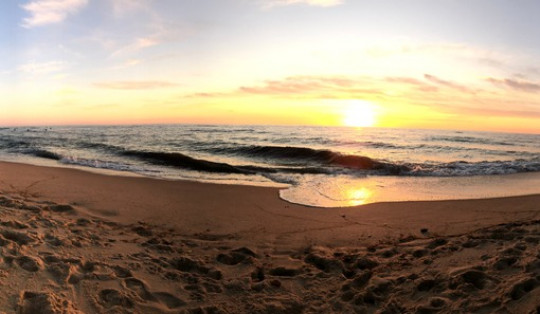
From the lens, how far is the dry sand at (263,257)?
357 cm

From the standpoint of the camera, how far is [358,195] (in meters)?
9.44

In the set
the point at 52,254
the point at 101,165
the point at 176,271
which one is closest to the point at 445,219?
the point at 176,271

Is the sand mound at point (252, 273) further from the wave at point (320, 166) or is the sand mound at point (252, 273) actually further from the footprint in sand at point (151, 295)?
the wave at point (320, 166)

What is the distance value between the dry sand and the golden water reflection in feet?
2.00

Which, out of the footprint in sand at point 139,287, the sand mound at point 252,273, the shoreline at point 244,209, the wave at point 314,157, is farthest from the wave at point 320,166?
the footprint in sand at point 139,287

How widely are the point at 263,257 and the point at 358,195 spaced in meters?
5.17

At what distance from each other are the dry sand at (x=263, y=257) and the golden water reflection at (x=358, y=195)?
0.61 metres

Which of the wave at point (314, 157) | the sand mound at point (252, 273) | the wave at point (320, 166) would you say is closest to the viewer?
the sand mound at point (252, 273)

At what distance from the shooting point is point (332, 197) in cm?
916

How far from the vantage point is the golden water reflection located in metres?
8.51

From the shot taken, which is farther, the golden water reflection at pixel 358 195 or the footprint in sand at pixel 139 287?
the golden water reflection at pixel 358 195

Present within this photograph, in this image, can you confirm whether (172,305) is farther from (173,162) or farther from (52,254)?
(173,162)

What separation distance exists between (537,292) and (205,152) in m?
20.1

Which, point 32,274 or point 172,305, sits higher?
point 32,274
